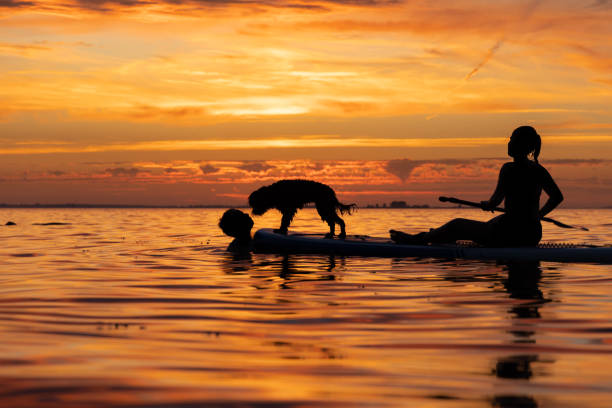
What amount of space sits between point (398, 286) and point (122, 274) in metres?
4.70

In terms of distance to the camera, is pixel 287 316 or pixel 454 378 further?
pixel 287 316

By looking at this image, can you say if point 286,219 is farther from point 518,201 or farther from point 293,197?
point 518,201

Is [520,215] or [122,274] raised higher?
[520,215]

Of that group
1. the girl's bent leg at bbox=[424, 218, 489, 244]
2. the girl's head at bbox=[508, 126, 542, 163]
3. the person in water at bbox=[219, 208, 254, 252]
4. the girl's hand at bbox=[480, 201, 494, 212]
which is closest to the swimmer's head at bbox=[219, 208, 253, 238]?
the person in water at bbox=[219, 208, 254, 252]

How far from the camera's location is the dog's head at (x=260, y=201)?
15883mm

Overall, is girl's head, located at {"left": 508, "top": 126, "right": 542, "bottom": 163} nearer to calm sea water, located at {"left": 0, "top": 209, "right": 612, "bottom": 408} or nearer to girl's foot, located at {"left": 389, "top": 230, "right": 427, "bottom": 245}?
calm sea water, located at {"left": 0, "top": 209, "right": 612, "bottom": 408}

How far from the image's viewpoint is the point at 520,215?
12234 millimetres

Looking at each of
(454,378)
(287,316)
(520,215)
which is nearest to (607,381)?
(454,378)

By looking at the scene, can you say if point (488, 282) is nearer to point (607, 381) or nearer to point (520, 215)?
point (520, 215)

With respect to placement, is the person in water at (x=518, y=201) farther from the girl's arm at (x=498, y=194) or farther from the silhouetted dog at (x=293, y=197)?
the silhouetted dog at (x=293, y=197)

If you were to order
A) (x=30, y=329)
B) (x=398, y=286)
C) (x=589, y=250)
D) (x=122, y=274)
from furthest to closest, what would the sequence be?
(x=589, y=250)
(x=122, y=274)
(x=398, y=286)
(x=30, y=329)

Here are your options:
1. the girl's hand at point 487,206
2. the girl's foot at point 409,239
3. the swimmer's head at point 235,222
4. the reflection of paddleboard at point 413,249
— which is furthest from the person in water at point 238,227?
the girl's hand at point 487,206

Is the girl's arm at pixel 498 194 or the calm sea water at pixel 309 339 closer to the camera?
the calm sea water at pixel 309 339

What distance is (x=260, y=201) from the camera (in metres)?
15.9
